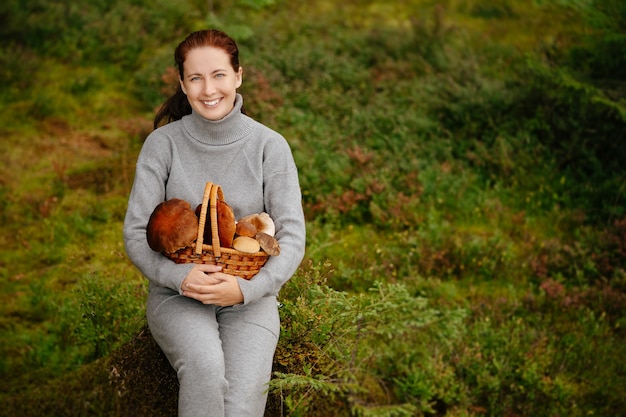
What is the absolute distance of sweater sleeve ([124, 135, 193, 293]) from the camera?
2.85m

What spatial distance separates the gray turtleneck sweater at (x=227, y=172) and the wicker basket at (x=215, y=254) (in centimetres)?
21

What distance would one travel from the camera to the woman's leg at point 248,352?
2693mm

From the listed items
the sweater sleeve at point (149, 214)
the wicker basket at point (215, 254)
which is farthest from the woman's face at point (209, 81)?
the wicker basket at point (215, 254)

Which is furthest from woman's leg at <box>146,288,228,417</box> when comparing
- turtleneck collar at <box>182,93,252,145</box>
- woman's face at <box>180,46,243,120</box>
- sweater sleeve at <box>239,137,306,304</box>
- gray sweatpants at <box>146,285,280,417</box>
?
woman's face at <box>180,46,243,120</box>

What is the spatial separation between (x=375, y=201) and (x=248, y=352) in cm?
343

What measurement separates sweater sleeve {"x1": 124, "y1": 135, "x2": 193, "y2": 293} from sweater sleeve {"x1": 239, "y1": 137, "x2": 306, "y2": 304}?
338 mm

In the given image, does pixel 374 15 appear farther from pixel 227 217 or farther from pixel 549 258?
pixel 227 217

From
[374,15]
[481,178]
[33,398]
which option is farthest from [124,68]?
[33,398]

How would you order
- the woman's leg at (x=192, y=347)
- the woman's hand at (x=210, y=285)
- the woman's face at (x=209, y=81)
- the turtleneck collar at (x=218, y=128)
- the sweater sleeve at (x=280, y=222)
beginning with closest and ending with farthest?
the woman's leg at (x=192, y=347)
the woman's hand at (x=210, y=285)
the sweater sleeve at (x=280, y=222)
the woman's face at (x=209, y=81)
the turtleneck collar at (x=218, y=128)

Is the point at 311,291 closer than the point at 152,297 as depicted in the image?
No

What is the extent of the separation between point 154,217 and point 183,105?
3.06ft

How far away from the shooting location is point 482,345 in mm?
4641

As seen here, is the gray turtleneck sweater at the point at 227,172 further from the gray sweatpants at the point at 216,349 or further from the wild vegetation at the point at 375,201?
the wild vegetation at the point at 375,201

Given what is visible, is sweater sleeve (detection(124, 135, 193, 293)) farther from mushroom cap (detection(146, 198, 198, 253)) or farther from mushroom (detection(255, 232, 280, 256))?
mushroom (detection(255, 232, 280, 256))
